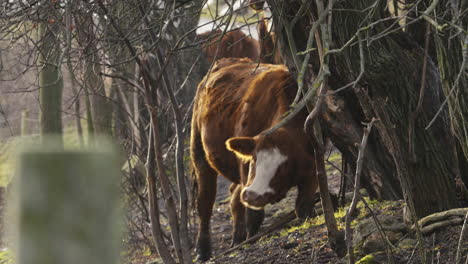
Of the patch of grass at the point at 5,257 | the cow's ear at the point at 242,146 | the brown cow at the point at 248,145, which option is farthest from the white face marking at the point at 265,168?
the patch of grass at the point at 5,257

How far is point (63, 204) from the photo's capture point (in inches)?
56.6

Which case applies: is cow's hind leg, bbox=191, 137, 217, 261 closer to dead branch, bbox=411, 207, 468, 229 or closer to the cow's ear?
the cow's ear

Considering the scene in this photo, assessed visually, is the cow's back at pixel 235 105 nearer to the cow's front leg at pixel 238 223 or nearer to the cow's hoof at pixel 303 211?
the cow's front leg at pixel 238 223

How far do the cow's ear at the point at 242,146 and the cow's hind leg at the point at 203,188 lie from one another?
72.6 inches

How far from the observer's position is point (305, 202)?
7516mm

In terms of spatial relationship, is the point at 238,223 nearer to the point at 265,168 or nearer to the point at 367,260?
the point at 265,168

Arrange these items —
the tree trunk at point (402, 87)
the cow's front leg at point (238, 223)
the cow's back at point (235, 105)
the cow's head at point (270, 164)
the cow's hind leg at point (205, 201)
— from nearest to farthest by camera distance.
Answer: the tree trunk at point (402, 87) → the cow's head at point (270, 164) → the cow's back at point (235, 105) → the cow's front leg at point (238, 223) → the cow's hind leg at point (205, 201)

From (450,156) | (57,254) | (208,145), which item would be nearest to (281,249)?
(450,156)

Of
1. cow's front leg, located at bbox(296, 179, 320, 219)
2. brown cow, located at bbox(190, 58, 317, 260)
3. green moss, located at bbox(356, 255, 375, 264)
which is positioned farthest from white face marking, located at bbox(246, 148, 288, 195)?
green moss, located at bbox(356, 255, 375, 264)

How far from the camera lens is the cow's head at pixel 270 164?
690 cm

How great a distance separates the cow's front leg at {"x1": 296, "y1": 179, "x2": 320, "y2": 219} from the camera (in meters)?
7.46

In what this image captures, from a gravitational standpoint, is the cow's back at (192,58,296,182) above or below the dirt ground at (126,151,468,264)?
above

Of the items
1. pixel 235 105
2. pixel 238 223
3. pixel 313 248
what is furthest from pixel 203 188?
A: pixel 313 248

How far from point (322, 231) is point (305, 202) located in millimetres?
889
